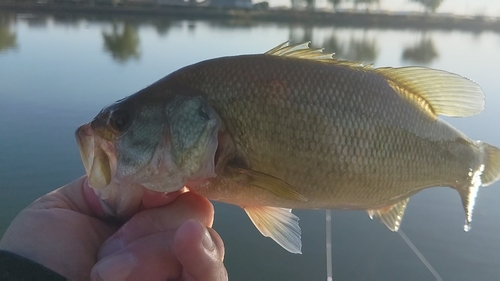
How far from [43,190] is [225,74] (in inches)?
192

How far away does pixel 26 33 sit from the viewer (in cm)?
1936

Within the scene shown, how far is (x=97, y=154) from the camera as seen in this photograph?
1.35 m

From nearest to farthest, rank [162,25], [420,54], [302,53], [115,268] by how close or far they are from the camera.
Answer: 1. [115,268]
2. [302,53]
3. [420,54]
4. [162,25]

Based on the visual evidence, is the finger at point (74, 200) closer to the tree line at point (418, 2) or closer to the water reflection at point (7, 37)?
the water reflection at point (7, 37)

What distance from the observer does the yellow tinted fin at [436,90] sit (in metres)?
1.62

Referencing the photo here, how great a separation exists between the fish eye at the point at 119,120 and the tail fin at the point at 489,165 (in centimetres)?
150

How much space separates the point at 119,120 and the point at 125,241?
419 millimetres

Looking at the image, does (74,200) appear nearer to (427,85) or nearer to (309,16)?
(427,85)

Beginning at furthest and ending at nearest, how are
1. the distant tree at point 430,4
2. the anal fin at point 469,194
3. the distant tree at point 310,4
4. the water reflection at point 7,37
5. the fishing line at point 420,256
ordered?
the distant tree at point 430,4
the distant tree at point 310,4
the water reflection at point 7,37
the fishing line at point 420,256
the anal fin at point 469,194

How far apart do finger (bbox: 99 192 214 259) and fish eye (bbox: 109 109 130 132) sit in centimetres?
31

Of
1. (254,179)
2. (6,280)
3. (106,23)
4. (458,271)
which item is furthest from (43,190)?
(106,23)

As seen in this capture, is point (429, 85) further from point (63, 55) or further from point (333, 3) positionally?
point (333, 3)

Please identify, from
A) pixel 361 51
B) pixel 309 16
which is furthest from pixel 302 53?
pixel 309 16

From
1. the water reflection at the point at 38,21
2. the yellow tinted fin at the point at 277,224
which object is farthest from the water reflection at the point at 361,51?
the water reflection at the point at 38,21
